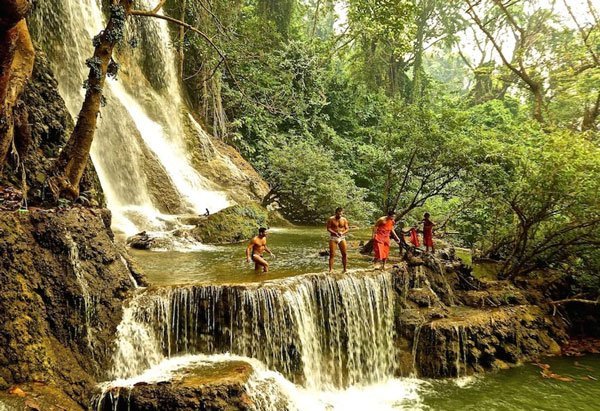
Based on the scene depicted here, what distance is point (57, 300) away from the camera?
5977 mm

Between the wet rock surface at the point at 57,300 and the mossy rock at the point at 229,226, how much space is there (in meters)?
6.10

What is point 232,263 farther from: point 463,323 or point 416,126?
point 416,126

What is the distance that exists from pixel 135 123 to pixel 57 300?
11451mm

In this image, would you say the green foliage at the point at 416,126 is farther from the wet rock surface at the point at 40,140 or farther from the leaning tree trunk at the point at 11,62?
the leaning tree trunk at the point at 11,62

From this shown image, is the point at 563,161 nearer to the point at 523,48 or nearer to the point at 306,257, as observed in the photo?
the point at 306,257

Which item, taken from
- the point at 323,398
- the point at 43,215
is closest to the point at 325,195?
the point at 323,398

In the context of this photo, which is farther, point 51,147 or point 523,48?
point 523,48

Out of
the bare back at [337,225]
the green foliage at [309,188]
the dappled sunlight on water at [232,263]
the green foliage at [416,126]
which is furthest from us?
the green foliage at [309,188]

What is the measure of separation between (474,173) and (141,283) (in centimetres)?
859

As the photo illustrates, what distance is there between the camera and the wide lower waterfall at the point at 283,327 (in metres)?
6.87

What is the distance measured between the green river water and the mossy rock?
2.07 metres

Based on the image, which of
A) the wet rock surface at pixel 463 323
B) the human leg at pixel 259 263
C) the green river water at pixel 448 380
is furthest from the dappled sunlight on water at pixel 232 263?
the wet rock surface at pixel 463 323

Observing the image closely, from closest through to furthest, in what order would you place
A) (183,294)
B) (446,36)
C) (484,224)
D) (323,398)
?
(183,294) → (323,398) → (484,224) → (446,36)

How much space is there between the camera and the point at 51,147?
27.6ft
